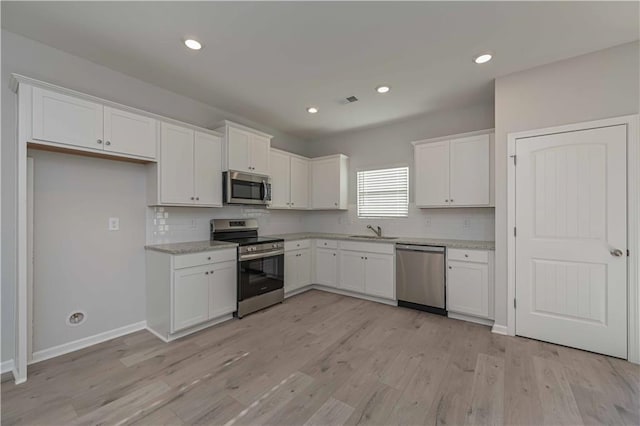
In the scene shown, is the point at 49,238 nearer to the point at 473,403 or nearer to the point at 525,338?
the point at 473,403

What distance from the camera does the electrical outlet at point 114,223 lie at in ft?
9.18

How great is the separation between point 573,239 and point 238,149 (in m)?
3.81

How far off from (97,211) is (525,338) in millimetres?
4520

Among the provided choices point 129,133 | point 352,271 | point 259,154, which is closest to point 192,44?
point 129,133

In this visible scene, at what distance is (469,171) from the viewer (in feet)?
11.3

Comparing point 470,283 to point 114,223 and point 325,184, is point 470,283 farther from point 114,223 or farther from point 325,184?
point 114,223

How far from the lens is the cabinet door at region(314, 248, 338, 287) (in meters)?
4.35

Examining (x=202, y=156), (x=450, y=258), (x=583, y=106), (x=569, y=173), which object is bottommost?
(x=450, y=258)

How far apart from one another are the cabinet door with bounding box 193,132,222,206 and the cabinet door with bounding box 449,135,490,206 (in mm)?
3015

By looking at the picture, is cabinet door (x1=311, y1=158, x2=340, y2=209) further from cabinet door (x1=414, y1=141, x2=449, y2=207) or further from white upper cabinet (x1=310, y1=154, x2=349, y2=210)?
cabinet door (x1=414, y1=141, x2=449, y2=207)

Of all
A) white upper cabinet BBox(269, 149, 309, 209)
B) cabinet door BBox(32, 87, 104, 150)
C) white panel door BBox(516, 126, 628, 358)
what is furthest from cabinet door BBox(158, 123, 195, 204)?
white panel door BBox(516, 126, 628, 358)

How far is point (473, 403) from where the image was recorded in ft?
6.00

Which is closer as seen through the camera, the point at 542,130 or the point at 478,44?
the point at 478,44

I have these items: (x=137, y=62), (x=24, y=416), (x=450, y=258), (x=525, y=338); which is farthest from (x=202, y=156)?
(x=525, y=338)
